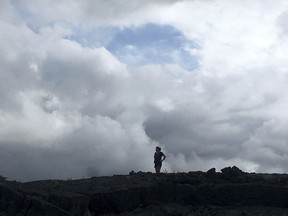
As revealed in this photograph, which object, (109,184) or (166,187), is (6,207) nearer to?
(109,184)

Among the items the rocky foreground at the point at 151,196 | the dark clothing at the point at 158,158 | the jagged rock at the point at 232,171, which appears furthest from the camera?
the dark clothing at the point at 158,158

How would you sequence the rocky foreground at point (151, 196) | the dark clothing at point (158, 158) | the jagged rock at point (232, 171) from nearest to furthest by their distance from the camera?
the rocky foreground at point (151, 196) → the jagged rock at point (232, 171) → the dark clothing at point (158, 158)

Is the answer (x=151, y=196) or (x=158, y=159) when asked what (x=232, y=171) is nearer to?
(x=158, y=159)

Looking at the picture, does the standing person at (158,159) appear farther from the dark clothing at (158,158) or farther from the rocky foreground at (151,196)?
the rocky foreground at (151,196)

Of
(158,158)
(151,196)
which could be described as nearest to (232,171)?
(158,158)

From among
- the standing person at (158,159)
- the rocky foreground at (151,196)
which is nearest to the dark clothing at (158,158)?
the standing person at (158,159)

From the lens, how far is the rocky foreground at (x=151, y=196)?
973 inches

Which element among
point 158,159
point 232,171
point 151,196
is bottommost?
point 151,196

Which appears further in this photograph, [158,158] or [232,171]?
[158,158]

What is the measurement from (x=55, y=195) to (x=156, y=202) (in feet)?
15.2

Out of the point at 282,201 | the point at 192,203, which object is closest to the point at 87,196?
the point at 192,203

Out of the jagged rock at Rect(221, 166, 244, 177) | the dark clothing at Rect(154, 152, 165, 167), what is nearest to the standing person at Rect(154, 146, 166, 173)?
the dark clothing at Rect(154, 152, 165, 167)

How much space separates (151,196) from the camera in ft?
86.3

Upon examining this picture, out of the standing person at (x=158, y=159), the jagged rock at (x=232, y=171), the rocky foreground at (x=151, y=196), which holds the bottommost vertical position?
the rocky foreground at (x=151, y=196)
